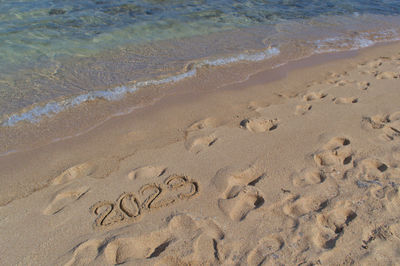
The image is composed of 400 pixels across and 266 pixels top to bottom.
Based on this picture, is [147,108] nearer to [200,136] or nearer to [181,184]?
[200,136]

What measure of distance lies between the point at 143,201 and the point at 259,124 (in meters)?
1.68

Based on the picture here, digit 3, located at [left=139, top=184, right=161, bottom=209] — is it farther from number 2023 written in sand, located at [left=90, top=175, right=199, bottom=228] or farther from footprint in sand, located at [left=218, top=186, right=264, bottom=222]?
footprint in sand, located at [left=218, top=186, right=264, bottom=222]

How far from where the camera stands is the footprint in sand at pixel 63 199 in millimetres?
2498

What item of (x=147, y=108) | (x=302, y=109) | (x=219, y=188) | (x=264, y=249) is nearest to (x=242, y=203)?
(x=219, y=188)

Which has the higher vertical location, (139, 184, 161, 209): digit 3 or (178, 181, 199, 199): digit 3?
(178, 181, 199, 199): digit 3

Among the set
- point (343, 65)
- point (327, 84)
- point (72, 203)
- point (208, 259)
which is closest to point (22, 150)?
point (72, 203)

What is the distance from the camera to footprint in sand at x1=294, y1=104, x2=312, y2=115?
Result: 3.64 m

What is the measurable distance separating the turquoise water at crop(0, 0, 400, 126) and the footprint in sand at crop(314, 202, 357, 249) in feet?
10.5

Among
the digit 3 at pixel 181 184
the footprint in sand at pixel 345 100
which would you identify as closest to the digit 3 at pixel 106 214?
the digit 3 at pixel 181 184

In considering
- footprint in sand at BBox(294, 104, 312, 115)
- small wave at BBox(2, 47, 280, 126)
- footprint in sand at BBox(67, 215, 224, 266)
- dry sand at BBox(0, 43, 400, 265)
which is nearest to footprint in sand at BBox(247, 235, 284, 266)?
dry sand at BBox(0, 43, 400, 265)

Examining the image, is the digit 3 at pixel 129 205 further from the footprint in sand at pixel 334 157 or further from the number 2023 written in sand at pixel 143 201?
the footprint in sand at pixel 334 157

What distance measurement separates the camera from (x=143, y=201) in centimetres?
249

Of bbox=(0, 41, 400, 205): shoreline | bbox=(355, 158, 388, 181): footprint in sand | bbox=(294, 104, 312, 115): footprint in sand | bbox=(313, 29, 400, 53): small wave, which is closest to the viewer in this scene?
bbox=(355, 158, 388, 181): footprint in sand

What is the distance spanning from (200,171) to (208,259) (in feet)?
3.03
